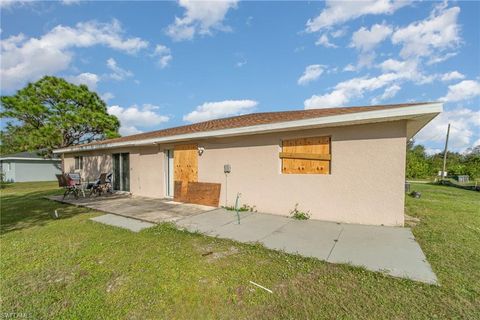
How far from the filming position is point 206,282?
282cm

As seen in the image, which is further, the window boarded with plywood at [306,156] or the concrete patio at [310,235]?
the window boarded with plywood at [306,156]

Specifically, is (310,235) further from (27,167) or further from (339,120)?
(27,167)

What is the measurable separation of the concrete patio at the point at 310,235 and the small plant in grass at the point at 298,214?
0.77ft

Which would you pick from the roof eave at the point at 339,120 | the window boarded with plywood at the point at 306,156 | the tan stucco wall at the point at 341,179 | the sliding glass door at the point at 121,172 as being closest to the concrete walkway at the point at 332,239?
the tan stucco wall at the point at 341,179

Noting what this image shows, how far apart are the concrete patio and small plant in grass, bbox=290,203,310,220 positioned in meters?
0.24

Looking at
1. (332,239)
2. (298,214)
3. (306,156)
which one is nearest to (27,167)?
(298,214)

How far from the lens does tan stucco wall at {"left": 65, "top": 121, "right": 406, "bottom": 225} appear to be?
4.93 meters

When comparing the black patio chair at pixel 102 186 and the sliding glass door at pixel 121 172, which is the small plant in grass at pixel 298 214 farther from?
the black patio chair at pixel 102 186

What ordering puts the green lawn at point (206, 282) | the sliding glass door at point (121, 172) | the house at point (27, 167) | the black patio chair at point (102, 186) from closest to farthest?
the green lawn at point (206, 282)
the black patio chair at point (102, 186)
the sliding glass door at point (121, 172)
the house at point (27, 167)

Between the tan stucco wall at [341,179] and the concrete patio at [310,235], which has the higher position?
the tan stucco wall at [341,179]

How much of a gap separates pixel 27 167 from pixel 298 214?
94.9 ft

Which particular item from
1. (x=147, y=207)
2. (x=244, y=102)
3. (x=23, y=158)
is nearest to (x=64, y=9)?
(x=147, y=207)

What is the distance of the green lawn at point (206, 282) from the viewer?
7.52 ft

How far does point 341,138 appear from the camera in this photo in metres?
5.40
